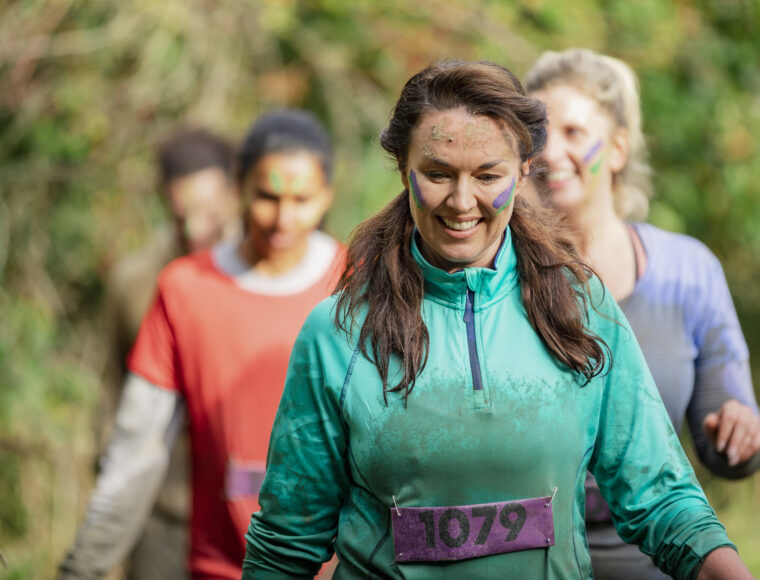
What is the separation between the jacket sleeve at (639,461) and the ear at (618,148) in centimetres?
122

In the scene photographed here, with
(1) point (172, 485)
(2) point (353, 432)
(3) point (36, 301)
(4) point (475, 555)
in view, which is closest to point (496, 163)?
(2) point (353, 432)

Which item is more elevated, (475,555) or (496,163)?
(496,163)

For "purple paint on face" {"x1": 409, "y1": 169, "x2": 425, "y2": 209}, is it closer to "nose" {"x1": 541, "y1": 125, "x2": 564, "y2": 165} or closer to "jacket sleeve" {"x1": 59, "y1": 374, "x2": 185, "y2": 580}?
"nose" {"x1": 541, "y1": 125, "x2": 564, "y2": 165}

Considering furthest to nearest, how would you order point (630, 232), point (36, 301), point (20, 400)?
point (36, 301)
point (20, 400)
point (630, 232)

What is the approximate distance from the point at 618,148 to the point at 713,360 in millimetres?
747

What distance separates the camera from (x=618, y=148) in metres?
3.43

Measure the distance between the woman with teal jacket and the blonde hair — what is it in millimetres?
1077

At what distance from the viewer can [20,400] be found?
21.5 ft

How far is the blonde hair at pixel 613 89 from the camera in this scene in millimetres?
3361

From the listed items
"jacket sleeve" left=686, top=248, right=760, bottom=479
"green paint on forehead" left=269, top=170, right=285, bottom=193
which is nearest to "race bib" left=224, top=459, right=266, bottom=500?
"green paint on forehead" left=269, top=170, right=285, bottom=193

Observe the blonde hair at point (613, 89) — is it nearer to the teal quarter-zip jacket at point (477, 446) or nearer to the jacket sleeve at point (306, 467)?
the teal quarter-zip jacket at point (477, 446)

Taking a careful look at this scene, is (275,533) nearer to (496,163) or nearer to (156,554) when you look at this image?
(496,163)

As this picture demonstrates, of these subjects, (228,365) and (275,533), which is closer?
(275,533)

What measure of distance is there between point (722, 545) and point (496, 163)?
85 cm
